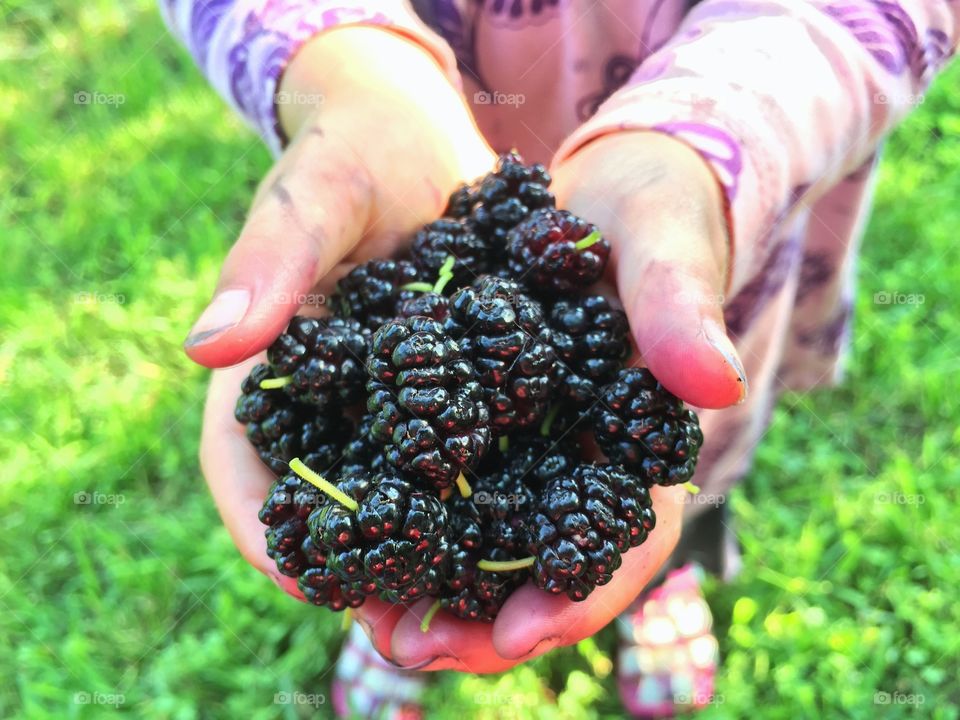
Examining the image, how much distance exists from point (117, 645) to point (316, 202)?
1.10 meters

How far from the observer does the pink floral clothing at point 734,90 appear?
3.89 ft

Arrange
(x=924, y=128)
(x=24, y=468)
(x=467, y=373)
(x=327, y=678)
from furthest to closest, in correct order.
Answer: (x=924, y=128)
(x=24, y=468)
(x=327, y=678)
(x=467, y=373)

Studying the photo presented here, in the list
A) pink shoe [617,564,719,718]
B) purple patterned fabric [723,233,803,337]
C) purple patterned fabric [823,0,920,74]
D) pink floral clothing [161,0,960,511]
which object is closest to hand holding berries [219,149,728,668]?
pink floral clothing [161,0,960,511]

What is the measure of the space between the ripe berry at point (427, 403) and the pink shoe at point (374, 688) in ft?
2.43

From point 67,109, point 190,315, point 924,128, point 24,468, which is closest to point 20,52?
point 67,109

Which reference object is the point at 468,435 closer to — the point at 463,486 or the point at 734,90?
the point at 463,486

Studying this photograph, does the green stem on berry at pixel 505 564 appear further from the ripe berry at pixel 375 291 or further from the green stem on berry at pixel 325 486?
the ripe berry at pixel 375 291

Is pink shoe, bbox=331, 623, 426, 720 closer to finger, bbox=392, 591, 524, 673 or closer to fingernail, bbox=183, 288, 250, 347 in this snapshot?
finger, bbox=392, 591, 524, 673

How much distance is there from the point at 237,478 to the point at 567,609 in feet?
1.70

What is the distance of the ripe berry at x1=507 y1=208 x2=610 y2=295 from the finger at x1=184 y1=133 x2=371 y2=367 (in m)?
0.26

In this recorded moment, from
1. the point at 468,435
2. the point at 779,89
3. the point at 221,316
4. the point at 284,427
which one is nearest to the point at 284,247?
the point at 221,316

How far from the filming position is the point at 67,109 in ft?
9.23

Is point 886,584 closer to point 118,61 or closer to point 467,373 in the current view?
point 467,373

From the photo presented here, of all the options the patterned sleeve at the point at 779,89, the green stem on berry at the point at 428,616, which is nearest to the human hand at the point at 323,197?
the green stem on berry at the point at 428,616
